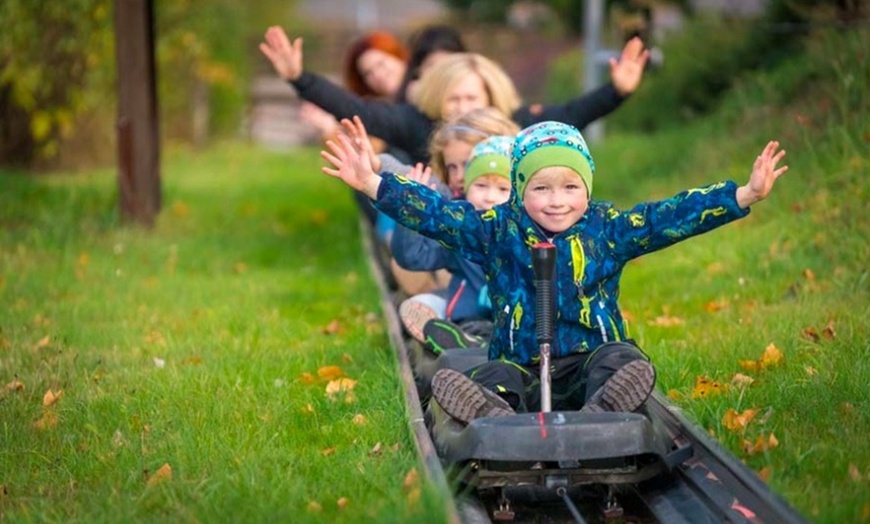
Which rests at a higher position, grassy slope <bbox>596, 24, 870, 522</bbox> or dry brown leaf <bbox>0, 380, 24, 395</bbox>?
grassy slope <bbox>596, 24, 870, 522</bbox>

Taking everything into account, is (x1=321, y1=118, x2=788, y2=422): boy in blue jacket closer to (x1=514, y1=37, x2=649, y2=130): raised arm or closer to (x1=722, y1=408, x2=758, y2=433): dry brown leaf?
(x1=722, y1=408, x2=758, y2=433): dry brown leaf

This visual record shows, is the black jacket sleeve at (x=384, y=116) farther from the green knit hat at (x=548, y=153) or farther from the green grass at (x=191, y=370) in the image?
the green knit hat at (x=548, y=153)

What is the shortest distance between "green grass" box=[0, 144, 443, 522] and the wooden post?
272 mm

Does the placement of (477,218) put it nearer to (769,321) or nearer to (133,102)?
(769,321)

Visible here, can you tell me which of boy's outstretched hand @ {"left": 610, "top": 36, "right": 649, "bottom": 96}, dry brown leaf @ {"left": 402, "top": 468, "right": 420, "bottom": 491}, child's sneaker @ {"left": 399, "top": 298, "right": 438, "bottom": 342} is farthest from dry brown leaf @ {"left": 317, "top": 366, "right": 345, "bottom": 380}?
boy's outstretched hand @ {"left": 610, "top": 36, "right": 649, "bottom": 96}

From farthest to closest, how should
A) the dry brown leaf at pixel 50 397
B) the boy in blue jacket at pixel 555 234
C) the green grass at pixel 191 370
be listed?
the dry brown leaf at pixel 50 397 → the boy in blue jacket at pixel 555 234 → the green grass at pixel 191 370

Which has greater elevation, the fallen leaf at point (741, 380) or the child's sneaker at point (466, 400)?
the child's sneaker at point (466, 400)

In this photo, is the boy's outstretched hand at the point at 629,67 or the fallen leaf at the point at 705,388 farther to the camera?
the boy's outstretched hand at the point at 629,67

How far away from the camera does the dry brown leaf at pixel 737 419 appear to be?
6453 millimetres

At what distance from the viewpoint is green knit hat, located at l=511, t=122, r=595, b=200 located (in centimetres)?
648

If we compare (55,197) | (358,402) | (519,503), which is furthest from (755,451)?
(55,197)

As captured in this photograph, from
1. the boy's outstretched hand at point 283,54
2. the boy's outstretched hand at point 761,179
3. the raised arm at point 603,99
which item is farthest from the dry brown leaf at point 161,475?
the raised arm at point 603,99

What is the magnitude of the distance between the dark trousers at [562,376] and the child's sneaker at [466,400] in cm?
18

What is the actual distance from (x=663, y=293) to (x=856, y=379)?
3.50 metres
